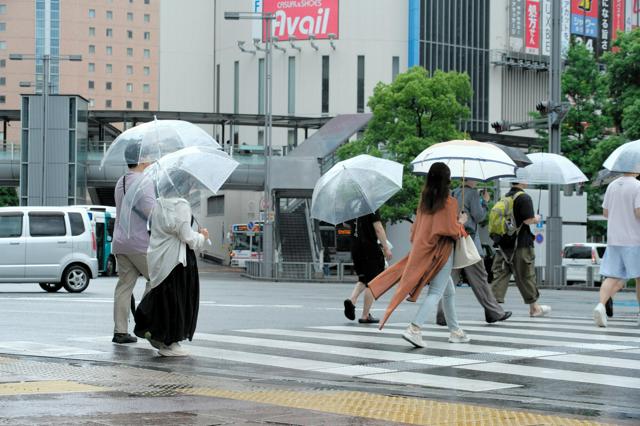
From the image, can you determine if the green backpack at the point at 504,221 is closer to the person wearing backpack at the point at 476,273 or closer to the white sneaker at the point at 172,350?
the person wearing backpack at the point at 476,273

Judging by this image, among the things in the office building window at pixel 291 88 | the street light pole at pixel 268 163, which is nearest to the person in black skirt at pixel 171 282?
the street light pole at pixel 268 163

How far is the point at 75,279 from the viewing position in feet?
79.6

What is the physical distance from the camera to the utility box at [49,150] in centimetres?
5419

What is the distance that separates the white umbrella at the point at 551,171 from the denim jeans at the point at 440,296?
6.65 metres

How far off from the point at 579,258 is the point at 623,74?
734cm

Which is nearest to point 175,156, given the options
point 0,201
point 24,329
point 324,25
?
point 24,329

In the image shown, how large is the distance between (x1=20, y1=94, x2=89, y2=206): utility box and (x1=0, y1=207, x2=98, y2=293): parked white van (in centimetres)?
2974

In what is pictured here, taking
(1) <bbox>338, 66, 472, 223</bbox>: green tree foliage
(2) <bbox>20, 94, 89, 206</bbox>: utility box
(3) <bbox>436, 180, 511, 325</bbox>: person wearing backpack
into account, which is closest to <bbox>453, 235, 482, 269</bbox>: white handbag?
(3) <bbox>436, 180, 511, 325</bbox>: person wearing backpack

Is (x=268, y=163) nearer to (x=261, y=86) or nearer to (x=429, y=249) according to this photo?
(x=261, y=86)

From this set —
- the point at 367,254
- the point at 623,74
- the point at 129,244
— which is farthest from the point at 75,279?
the point at 623,74

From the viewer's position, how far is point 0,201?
354 feet

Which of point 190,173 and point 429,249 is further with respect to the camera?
point 429,249

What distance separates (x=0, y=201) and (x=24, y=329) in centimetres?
9883

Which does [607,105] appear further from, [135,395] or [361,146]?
[135,395]
